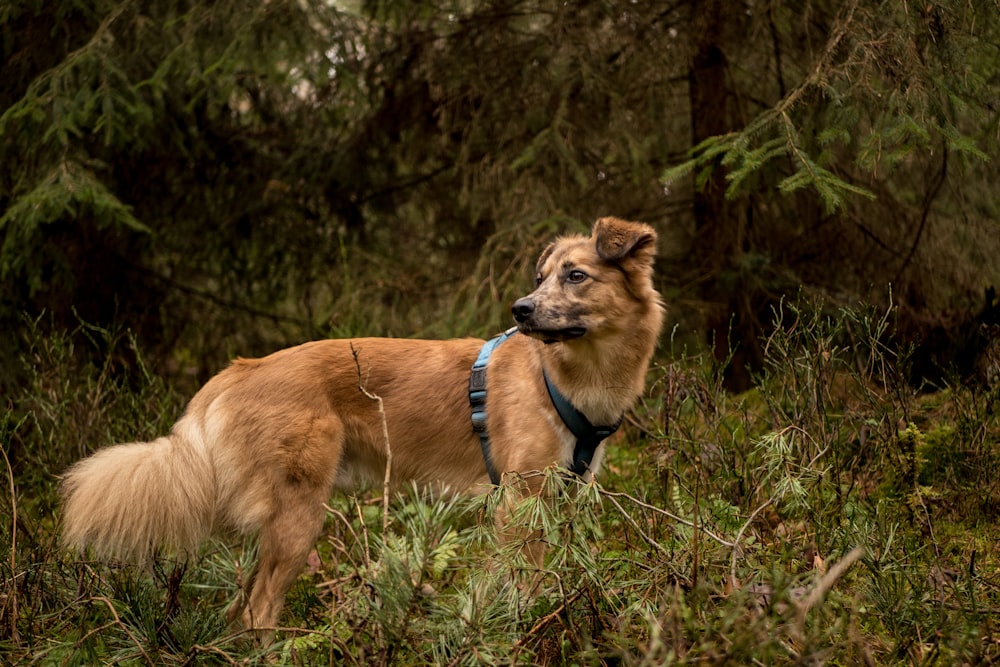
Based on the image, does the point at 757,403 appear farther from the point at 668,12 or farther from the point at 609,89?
the point at 668,12

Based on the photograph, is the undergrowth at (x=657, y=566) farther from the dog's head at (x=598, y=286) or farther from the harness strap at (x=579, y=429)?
the dog's head at (x=598, y=286)

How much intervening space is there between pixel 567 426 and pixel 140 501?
2.04 metres

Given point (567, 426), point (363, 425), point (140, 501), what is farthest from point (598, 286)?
point (140, 501)

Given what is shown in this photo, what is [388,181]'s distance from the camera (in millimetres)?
7590

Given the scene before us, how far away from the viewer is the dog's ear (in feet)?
13.5

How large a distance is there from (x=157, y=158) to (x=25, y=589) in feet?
15.0

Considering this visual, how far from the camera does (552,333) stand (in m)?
3.93

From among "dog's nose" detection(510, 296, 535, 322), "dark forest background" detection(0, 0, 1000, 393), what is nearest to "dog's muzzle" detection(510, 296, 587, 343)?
"dog's nose" detection(510, 296, 535, 322)

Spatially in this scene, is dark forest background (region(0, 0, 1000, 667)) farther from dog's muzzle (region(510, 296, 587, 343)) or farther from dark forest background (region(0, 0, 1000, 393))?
dog's muzzle (region(510, 296, 587, 343))

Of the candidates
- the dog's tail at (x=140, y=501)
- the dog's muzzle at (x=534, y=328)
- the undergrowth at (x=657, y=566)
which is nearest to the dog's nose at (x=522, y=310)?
the dog's muzzle at (x=534, y=328)

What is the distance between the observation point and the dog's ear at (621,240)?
411 cm

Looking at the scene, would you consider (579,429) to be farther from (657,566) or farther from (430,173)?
(430,173)

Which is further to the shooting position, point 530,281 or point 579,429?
point 530,281

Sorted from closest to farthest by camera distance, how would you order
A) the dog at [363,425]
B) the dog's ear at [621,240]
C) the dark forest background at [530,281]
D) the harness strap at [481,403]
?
1. the dark forest background at [530,281]
2. the dog at [363,425]
3. the dog's ear at [621,240]
4. the harness strap at [481,403]
